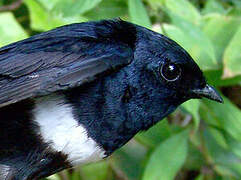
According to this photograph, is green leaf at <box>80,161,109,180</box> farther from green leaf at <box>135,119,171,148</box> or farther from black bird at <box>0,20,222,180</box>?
black bird at <box>0,20,222,180</box>

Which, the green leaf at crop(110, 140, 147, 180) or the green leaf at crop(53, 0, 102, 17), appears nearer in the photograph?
the green leaf at crop(53, 0, 102, 17)

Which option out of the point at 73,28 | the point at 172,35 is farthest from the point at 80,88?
the point at 172,35

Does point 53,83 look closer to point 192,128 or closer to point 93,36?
point 93,36

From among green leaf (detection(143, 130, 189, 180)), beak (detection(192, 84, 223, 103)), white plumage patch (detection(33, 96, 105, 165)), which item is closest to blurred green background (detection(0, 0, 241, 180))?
green leaf (detection(143, 130, 189, 180))

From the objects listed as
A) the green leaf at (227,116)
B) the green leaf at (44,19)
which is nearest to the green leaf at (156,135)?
the green leaf at (227,116)

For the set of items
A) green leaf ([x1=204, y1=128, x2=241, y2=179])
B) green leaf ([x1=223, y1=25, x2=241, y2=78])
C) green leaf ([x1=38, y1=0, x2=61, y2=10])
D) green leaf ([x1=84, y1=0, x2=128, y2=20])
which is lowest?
green leaf ([x1=204, y1=128, x2=241, y2=179])

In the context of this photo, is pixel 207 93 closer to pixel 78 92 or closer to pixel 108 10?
pixel 78 92

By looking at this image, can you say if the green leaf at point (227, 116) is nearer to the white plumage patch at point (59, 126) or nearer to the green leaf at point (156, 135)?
the green leaf at point (156, 135)
